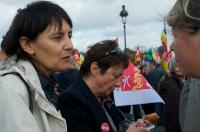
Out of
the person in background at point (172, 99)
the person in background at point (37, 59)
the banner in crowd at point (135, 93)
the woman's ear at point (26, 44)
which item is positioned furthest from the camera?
the person in background at point (172, 99)

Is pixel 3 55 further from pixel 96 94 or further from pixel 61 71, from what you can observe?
pixel 96 94

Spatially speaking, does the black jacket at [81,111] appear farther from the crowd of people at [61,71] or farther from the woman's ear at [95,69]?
the woman's ear at [95,69]

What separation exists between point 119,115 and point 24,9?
1365mm

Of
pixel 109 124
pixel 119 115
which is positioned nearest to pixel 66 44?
pixel 109 124

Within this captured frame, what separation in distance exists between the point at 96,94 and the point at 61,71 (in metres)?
0.89

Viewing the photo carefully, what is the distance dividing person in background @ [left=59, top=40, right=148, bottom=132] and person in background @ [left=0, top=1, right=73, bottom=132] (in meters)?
0.51

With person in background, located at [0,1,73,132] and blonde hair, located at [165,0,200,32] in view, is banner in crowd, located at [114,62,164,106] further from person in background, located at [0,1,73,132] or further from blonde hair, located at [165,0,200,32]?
blonde hair, located at [165,0,200,32]

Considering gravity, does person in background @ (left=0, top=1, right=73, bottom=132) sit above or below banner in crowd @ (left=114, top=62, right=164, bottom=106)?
above

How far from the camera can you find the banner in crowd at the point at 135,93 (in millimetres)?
4012

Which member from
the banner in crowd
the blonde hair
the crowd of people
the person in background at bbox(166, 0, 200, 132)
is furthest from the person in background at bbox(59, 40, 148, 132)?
the blonde hair

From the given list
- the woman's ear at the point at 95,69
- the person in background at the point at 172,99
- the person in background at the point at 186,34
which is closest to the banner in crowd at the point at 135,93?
the woman's ear at the point at 95,69

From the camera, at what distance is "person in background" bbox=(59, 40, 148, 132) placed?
2811 mm

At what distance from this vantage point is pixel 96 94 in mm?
3184

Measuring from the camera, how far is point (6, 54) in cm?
214
